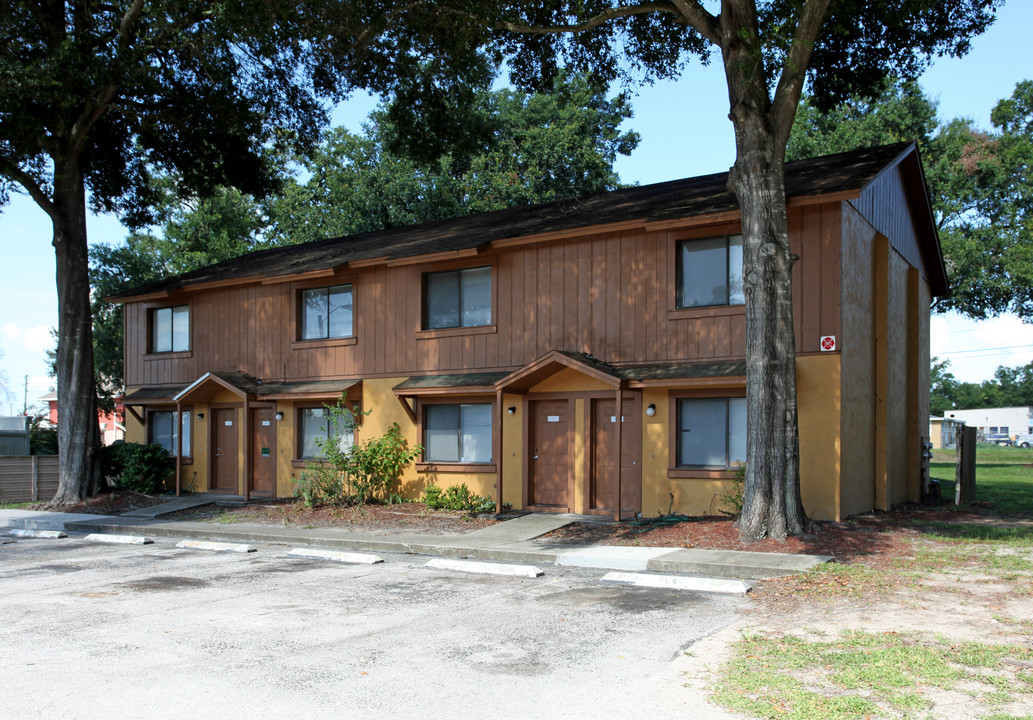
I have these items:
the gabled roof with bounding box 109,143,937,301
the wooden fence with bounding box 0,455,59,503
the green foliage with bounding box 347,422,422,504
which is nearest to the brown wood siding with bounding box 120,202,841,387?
the gabled roof with bounding box 109,143,937,301

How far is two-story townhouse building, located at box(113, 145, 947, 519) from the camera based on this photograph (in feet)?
47.9

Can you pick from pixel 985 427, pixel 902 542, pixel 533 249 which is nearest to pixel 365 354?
pixel 533 249

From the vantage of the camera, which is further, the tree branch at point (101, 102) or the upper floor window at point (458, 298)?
the tree branch at point (101, 102)

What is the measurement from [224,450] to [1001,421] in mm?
88012

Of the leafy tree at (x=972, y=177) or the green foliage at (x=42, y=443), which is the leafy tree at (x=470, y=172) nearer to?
the leafy tree at (x=972, y=177)

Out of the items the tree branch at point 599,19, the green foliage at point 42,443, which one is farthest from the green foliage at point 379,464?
the green foliage at point 42,443

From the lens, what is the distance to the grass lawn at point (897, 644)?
543 centimetres

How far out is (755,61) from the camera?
40.4 ft

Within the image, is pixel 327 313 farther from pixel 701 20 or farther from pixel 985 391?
pixel 985 391

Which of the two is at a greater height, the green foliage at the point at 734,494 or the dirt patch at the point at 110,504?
the green foliage at the point at 734,494

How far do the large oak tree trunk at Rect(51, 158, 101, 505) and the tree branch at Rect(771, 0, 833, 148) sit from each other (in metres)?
16.5

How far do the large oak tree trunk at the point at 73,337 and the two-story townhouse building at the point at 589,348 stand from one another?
2.35m

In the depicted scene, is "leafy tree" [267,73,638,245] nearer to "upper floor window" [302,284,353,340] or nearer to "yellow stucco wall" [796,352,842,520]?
"upper floor window" [302,284,353,340]

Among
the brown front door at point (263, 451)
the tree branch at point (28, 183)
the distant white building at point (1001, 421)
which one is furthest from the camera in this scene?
the distant white building at point (1001, 421)
